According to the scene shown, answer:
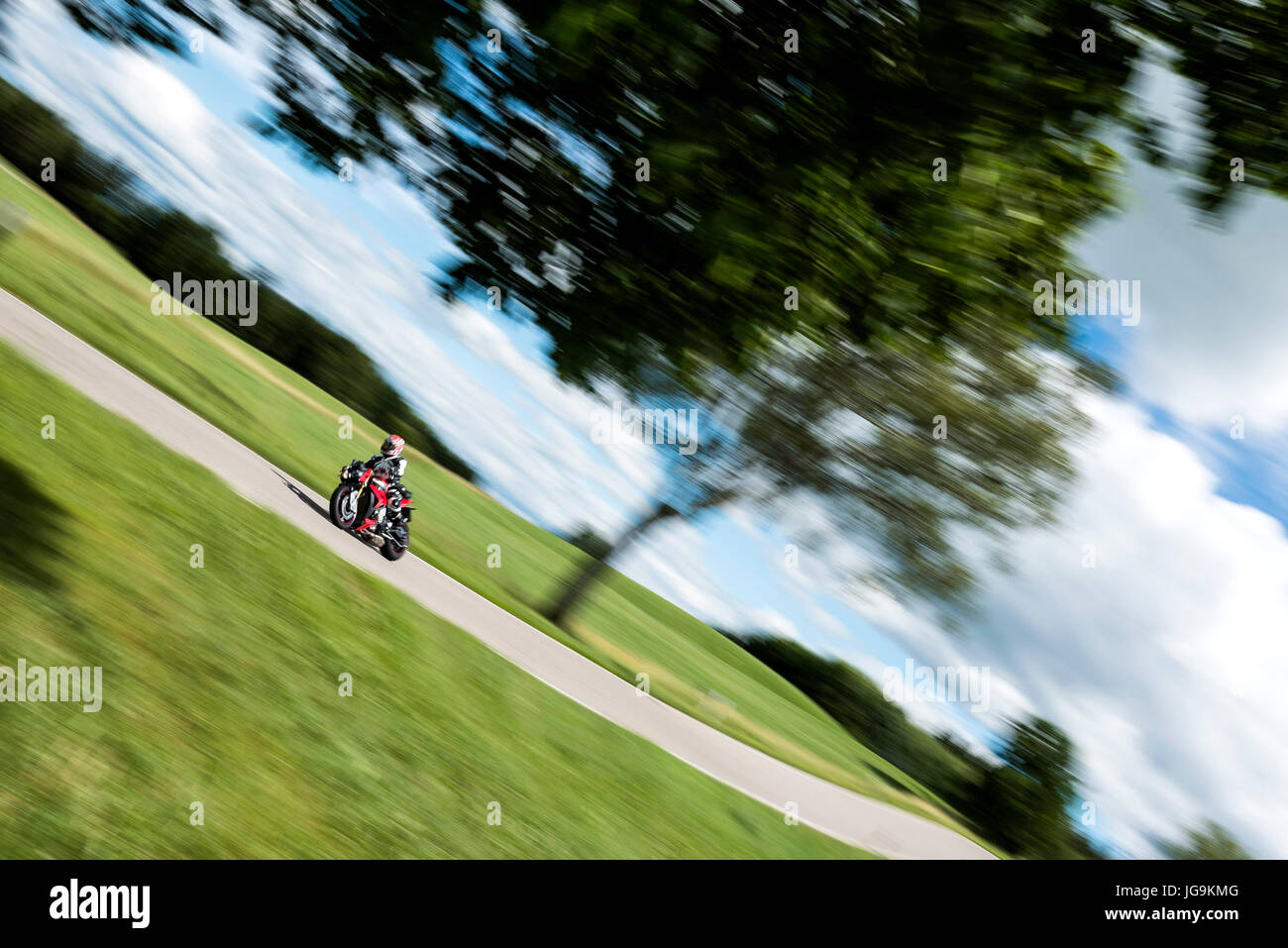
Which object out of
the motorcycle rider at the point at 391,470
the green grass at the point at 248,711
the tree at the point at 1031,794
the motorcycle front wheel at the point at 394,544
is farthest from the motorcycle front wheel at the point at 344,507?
the tree at the point at 1031,794

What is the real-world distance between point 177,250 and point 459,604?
3161cm

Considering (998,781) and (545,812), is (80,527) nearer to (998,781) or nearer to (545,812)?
(545,812)

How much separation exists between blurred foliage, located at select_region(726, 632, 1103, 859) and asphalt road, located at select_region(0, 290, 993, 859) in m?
9.09

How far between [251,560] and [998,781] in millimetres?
23991

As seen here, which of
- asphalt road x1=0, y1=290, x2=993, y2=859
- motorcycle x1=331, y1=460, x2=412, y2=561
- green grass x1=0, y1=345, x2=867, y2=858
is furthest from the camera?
motorcycle x1=331, y1=460, x2=412, y2=561

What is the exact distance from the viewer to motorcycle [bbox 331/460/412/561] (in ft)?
46.2

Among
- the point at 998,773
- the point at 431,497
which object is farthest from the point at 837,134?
the point at 998,773

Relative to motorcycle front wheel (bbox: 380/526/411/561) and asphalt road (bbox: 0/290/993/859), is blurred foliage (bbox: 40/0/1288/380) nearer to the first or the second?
asphalt road (bbox: 0/290/993/859)

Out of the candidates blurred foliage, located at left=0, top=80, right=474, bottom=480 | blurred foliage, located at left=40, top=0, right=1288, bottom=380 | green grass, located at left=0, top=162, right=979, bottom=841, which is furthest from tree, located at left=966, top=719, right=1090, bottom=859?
blurred foliage, located at left=40, top=0, right=1288, bottom=380

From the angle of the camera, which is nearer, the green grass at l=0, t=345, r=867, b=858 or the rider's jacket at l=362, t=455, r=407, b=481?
the green grass at l=0, t=345, r=867, b=858

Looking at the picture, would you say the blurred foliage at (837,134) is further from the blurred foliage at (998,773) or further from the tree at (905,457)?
the blurred foliage at (998,773)

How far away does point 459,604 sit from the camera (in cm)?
1481

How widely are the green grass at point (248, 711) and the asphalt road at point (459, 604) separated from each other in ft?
2.81

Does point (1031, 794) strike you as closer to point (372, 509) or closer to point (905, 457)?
point (905, 457)
